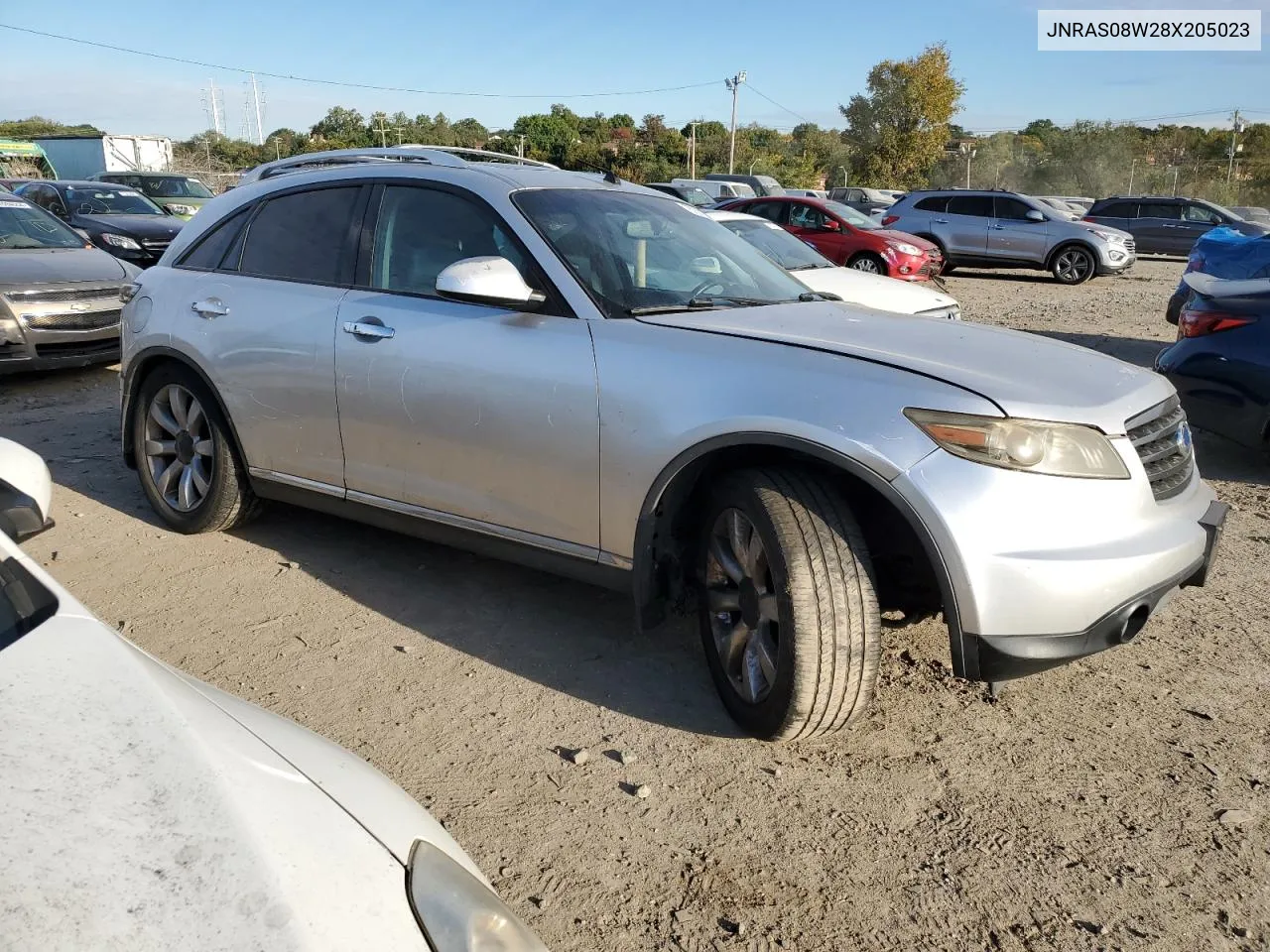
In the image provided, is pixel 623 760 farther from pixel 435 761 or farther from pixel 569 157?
pixel 569 157

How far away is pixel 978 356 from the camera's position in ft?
10.0

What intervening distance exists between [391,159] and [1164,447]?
3339 millimetres

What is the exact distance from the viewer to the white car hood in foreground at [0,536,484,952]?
1194 millimetres

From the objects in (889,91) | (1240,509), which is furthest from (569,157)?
(1240,509)

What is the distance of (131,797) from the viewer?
1.36 m

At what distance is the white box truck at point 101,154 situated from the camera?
36.8m

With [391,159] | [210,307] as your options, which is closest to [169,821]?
[210,307]

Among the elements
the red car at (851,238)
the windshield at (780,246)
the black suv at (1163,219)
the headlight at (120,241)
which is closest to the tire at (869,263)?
the red car at (851,238)

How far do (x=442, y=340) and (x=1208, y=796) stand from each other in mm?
2759

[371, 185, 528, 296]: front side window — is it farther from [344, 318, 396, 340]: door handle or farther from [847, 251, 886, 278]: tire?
[847, 251, 886, 278]: tire

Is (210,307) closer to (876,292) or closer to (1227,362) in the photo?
(876,292)

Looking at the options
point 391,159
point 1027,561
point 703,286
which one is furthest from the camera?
point 391,159

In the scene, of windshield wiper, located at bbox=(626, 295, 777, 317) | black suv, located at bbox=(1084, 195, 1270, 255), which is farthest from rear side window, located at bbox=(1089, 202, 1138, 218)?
windshield wiper, located at bbox=(626, 295, 777, 317)

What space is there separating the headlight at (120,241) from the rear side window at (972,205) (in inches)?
572
